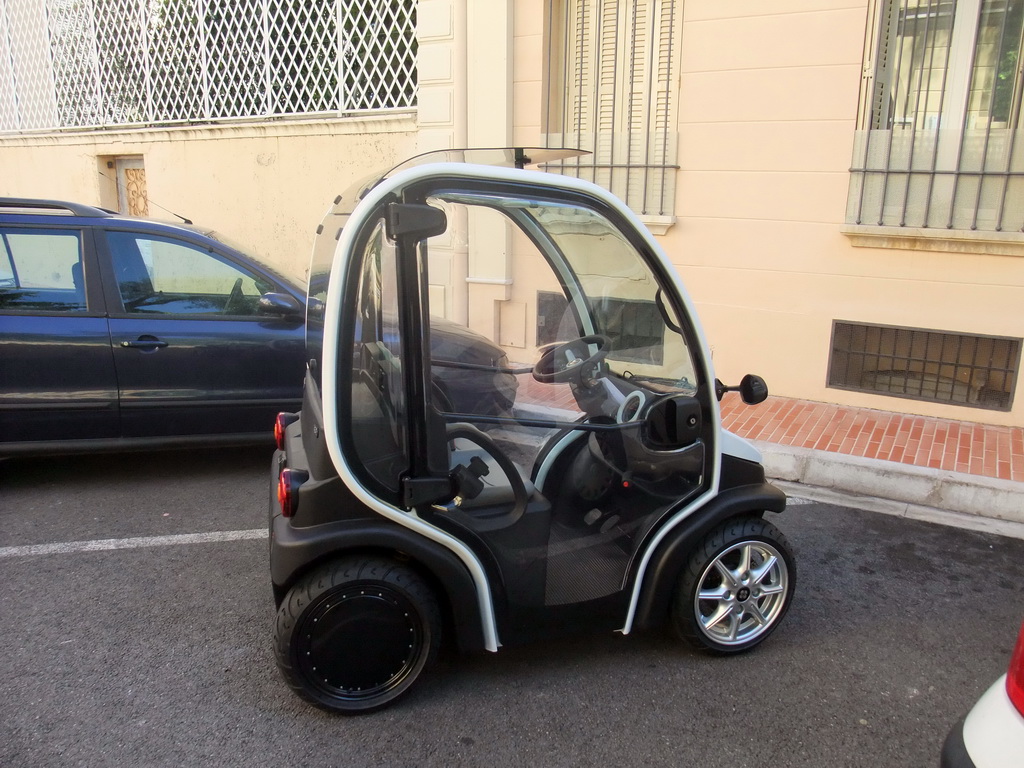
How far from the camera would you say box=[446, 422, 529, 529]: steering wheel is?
8.37 ft

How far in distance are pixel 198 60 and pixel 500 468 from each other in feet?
27.9

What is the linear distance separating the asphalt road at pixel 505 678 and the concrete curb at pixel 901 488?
0.44 m

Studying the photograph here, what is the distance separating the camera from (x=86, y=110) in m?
10.3

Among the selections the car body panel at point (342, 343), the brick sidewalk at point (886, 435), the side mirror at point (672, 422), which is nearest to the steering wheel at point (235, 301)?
the car body panel at point (342, 343)

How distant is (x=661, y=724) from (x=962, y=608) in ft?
5.59

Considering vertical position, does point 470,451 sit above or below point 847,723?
above

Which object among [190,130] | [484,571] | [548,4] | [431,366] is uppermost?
[548,4]

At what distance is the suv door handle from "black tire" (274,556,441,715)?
8.57ft

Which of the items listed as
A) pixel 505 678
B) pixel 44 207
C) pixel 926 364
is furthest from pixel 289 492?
pixel 926 364

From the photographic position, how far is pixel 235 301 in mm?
4844

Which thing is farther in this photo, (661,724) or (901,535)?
(901,535)

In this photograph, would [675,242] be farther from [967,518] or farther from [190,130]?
[190,130]

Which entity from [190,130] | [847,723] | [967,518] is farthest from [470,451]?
[190,130]

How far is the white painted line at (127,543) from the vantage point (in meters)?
3.84
